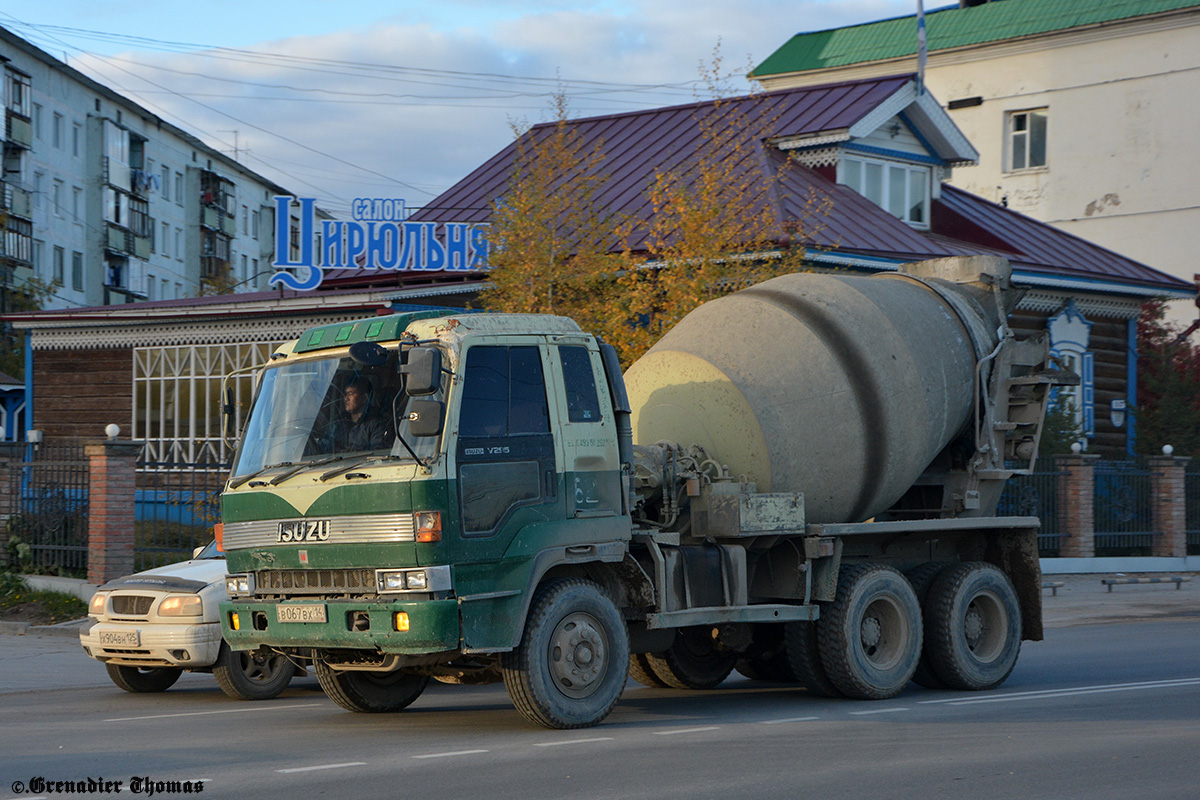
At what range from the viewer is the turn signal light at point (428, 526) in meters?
8.88

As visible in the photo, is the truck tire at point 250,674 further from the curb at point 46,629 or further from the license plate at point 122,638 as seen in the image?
the curb at point 46,629

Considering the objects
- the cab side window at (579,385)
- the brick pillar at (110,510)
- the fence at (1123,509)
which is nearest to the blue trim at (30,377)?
the brick pillar at (110,510)

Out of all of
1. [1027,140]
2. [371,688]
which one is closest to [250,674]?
[371,688]

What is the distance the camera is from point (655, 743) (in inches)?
361

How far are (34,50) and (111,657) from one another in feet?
171

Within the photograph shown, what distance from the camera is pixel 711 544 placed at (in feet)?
35.4

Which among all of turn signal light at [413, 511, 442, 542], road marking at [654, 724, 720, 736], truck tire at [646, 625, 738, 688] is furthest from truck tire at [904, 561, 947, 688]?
turn signal light at [413, 511, 442, 542]

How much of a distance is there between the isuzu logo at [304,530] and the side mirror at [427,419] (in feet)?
3.12

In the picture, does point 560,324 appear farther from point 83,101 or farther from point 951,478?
point 83,101

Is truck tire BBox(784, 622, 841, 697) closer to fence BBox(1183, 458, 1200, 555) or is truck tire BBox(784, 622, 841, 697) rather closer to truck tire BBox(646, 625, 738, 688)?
truck tire BBox(646, 625, 738, 688)

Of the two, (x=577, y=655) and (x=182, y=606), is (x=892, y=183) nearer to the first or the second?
(x=182, y=606)

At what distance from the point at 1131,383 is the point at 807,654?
22.6 m

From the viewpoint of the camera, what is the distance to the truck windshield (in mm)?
9289

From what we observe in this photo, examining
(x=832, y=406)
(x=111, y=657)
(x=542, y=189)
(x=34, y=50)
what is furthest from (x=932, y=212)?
(x=34, y=50)
